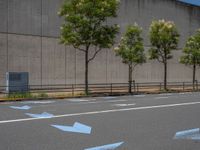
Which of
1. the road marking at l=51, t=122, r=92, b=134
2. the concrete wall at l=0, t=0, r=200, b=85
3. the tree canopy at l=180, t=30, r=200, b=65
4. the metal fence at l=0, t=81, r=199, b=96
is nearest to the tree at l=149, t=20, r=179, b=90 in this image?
the metal fence at l=0, t=81, r=199, b=96

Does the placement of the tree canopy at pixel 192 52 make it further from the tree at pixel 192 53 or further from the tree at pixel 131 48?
the tree at pixel 131 48

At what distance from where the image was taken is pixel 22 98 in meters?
24.8

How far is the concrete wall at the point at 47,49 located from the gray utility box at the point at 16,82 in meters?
5.23

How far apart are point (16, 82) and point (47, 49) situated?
897 centimetres

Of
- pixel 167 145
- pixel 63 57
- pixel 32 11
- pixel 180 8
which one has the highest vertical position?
pixel 180 8

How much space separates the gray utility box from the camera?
27.1 meters

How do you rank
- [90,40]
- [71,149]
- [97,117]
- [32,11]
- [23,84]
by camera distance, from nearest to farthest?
[71,149]
[97,117]
[23,84]
[90,40]
[32,11]

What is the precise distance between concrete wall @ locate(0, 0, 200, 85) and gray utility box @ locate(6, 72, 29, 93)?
17.1 feet

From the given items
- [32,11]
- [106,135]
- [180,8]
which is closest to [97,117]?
[106,135]

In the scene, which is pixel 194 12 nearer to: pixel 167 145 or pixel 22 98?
pixel 22 98

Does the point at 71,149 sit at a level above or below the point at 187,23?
below

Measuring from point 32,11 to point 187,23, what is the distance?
84.3ft

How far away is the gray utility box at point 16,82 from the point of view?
27078 mm

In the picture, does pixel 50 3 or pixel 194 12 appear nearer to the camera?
pixel 50 3
